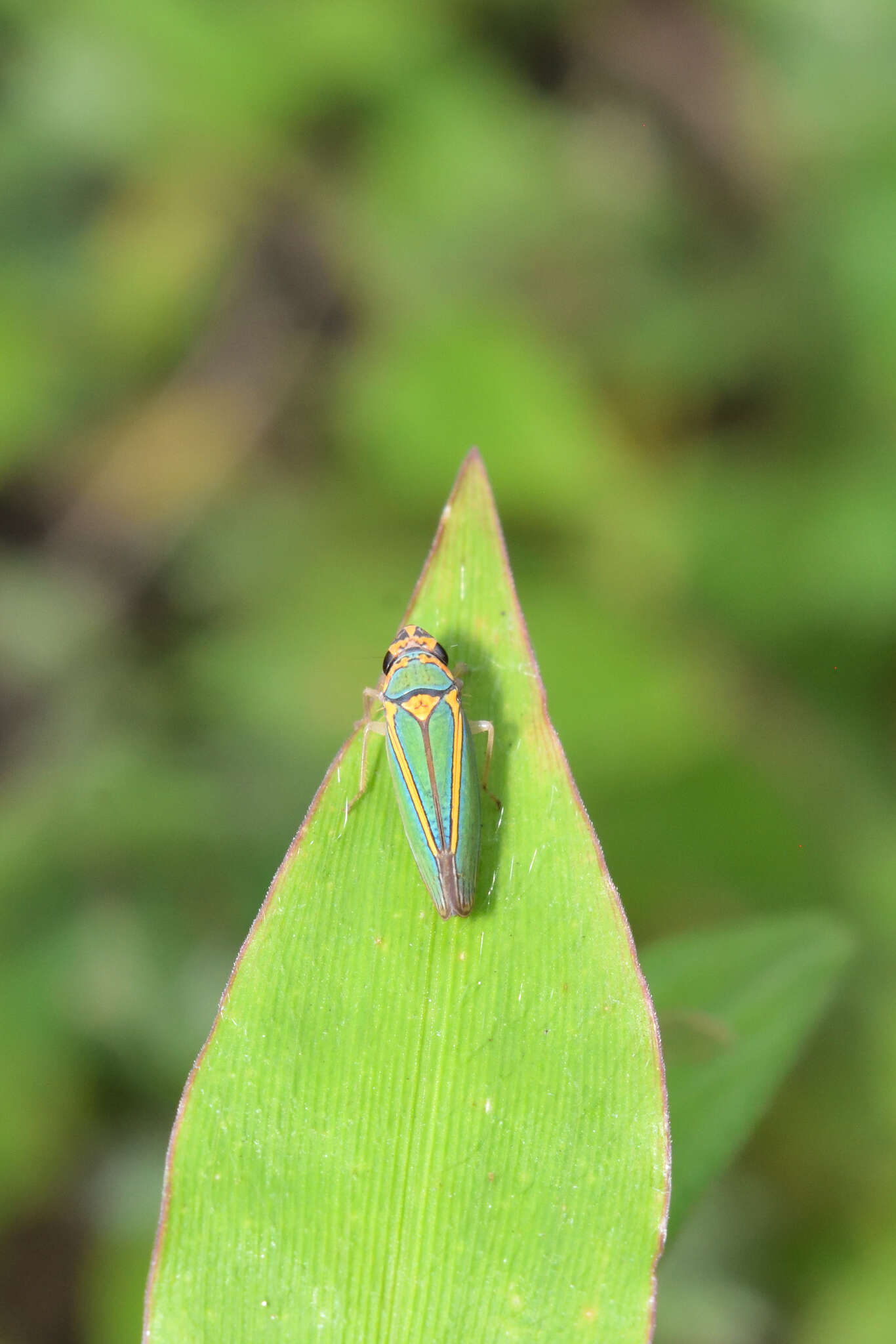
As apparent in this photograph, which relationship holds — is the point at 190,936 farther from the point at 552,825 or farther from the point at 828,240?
the point at 828,240

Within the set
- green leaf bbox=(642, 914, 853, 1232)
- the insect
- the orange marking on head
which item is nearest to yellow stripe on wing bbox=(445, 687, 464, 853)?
the insect

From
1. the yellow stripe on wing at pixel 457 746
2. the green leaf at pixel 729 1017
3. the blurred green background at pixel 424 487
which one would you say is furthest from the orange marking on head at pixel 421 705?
the blurred green background at pixel 424 487

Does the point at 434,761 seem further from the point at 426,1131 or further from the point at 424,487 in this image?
the point at 424,487

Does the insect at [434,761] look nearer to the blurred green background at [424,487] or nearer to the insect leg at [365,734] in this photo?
the insect leg at [365,734]

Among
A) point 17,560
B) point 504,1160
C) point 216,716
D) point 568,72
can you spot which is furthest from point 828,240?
point 504,1160

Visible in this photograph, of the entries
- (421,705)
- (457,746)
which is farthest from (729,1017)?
(421,705)

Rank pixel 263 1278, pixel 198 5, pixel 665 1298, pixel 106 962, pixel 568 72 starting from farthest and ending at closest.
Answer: pixel 568 72 < pixel 198 5 < pixel 106 962 < pixel 665 1298 < pixel 263 1278
